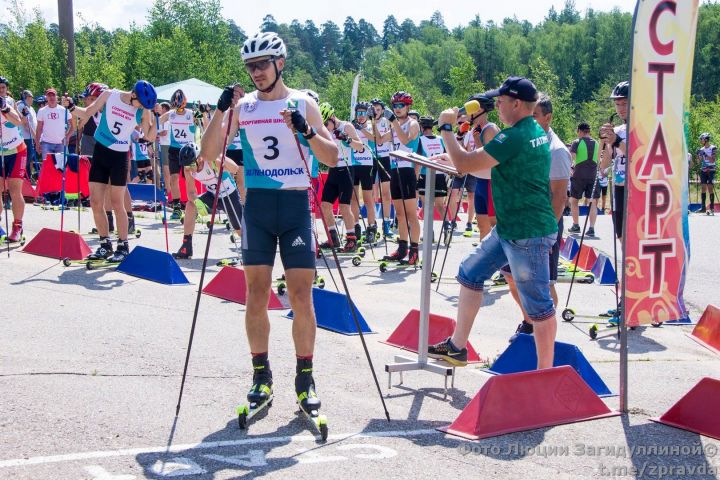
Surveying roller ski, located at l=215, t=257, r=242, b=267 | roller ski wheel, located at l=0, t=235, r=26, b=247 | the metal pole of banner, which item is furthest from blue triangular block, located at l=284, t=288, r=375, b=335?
roller ski wheel, located at l=0, t=235, r=26, b=247

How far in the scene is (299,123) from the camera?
201 inches

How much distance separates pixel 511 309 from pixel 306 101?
Answer: 4.98m

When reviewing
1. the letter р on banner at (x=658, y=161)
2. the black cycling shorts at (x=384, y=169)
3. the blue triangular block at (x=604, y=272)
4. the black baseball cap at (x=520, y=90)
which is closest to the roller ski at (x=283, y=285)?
the blue triangular block at (x=604, y=272)

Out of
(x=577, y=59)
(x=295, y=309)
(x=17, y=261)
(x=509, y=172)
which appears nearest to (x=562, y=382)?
(x=509, y=172)

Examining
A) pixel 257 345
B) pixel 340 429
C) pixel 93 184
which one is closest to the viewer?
pixel 340 429

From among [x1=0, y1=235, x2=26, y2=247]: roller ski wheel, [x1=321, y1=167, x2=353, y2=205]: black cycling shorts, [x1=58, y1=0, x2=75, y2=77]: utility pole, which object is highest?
[x1=58, y1=0, x2=75, y2=77]: utility pole

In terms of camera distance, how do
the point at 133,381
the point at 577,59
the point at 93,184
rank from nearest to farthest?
the point at 133,381
the point at 93,184
the point at 577,59

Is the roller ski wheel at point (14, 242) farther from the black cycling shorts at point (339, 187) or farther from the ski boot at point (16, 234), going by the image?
the black cycling shorts at point (339, 187)

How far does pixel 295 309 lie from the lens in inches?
217

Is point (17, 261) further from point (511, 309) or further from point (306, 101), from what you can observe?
point (306, 101)

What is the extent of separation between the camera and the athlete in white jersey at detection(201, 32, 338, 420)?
5.39 meters

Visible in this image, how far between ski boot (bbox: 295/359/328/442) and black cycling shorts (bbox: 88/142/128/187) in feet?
20.6

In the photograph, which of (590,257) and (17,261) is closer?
(17,261)

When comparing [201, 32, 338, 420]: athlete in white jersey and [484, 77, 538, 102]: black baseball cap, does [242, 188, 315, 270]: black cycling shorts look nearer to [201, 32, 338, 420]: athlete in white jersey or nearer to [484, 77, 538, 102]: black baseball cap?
[201, 32, 338, 420]: athlete in white jersey
